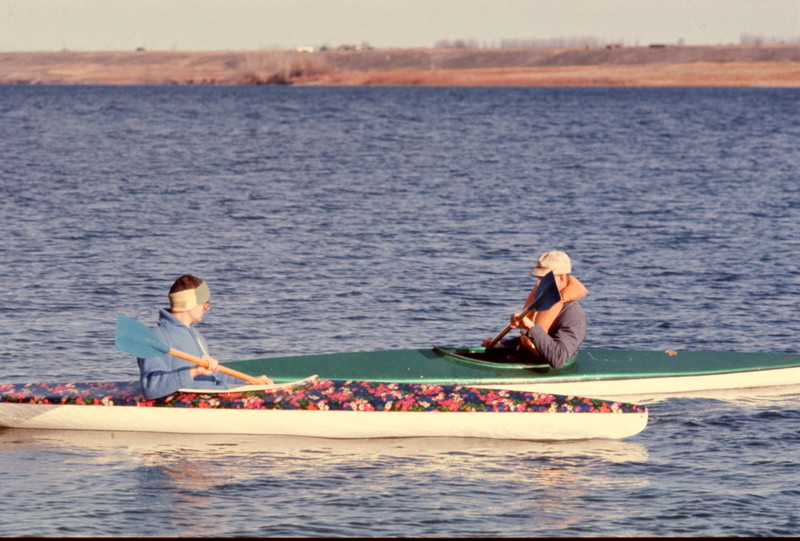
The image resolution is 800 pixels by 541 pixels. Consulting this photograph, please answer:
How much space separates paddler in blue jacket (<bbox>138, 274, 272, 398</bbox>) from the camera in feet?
34.8

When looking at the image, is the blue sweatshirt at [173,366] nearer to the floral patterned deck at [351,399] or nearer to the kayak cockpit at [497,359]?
the floral patterned deck at [351,399]

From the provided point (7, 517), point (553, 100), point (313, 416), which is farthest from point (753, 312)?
point (553, 100)

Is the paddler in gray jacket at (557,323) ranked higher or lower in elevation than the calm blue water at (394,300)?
higher

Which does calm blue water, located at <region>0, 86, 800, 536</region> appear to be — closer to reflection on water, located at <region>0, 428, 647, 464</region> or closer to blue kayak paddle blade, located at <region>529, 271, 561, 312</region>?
reflection on water, located at <region>0, 428, 647, 464</region>

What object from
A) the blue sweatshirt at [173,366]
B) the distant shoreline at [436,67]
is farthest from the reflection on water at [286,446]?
the distant shoreline at [436,67]

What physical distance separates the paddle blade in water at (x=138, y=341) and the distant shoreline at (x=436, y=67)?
149 metres

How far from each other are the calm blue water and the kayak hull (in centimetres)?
14

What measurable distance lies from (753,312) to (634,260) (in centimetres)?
529

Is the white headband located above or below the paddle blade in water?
above

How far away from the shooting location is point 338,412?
11133mm

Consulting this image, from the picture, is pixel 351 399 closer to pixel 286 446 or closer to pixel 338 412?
pixel 338 412

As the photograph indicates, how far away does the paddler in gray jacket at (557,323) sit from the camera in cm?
1200

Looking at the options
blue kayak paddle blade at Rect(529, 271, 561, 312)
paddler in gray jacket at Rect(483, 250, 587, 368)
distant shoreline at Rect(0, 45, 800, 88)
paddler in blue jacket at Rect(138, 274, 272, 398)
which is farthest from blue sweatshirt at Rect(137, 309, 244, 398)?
distant shoreline at Rect(0, 45, 800, 88)

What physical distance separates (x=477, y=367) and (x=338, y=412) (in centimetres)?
182
